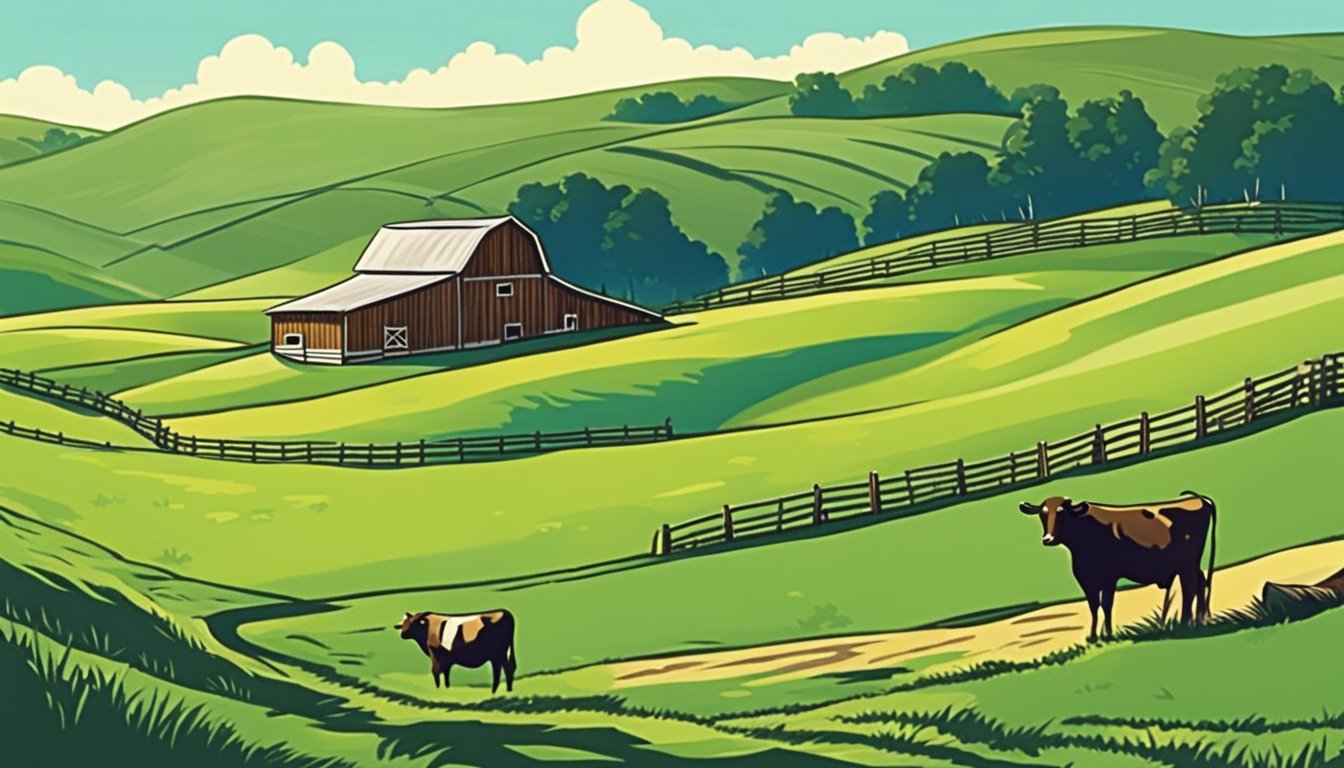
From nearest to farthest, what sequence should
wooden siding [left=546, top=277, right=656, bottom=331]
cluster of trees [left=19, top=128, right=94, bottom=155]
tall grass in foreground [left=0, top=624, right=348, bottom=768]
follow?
tall grass in foreground [left=0, top=624, right=348, bottom=768]
wooden siding [left=546, top=277, right=656, bottom=331]
cluster of trees [left=19, top=128, right=94, bottom=155]

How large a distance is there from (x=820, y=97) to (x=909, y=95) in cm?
424

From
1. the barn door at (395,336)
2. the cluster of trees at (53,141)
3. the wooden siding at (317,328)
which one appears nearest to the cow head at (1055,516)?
the barn door at (395,336)

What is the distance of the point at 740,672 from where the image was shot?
59.3 ft

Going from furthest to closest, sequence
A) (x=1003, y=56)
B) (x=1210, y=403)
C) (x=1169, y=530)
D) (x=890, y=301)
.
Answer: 1. (x=1003, y=56)
2. (x=890, y=301)
3. (x=1210, y=403)
4. (x=1169, y=530)

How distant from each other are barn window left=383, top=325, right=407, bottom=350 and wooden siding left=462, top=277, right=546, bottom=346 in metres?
1.36

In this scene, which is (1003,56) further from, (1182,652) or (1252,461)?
(1182,652)

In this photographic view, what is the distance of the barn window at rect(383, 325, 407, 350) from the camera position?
3125 cm

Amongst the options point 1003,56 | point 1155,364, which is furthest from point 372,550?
point 1003,56

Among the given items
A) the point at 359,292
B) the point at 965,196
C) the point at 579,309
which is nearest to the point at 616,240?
the point at 965,196

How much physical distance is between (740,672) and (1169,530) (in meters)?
4.94

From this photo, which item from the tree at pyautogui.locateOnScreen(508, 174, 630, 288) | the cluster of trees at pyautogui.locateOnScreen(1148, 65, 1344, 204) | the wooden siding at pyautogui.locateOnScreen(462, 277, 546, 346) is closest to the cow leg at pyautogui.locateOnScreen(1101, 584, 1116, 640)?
the wooden siding at pyautogui.locateOnScreen(462, 277, 546, 346)

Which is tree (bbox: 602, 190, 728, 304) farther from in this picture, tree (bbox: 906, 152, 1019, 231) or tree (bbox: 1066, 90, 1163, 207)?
tree (bbox: 1066, 90, 1163, 207)

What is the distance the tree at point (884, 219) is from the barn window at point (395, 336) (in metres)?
21.6

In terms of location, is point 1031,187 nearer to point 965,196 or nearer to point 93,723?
point 965,196
